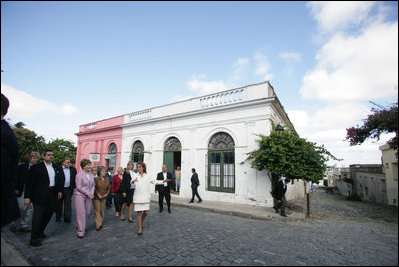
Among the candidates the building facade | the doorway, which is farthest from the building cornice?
the doorway

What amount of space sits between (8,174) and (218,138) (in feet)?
28.7

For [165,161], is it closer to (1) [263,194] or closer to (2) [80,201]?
(1) [263,194]

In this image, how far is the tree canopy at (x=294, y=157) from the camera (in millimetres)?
7238

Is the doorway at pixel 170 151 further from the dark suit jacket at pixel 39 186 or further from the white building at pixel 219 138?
the dark suit jacket at pixel 39 186

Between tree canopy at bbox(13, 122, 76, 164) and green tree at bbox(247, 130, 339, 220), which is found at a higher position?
tree canopy at bbox(13, 122, 76, 164)

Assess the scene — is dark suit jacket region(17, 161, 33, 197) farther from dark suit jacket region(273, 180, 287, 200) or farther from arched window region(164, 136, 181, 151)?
arched window region(164, 136, 181, 151)

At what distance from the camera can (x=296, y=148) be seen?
741 cm

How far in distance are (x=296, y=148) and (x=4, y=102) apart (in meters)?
7.87

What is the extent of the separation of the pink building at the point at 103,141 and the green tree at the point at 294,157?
11416mm

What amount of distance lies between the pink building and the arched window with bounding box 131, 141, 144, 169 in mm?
1470

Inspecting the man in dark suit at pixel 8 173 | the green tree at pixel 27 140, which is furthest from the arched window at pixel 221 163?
the green tree at pixel 27 140

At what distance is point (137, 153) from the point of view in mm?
13938

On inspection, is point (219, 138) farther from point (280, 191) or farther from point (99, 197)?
point (99, 197)

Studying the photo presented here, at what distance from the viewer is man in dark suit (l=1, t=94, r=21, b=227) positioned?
7.66 ft
